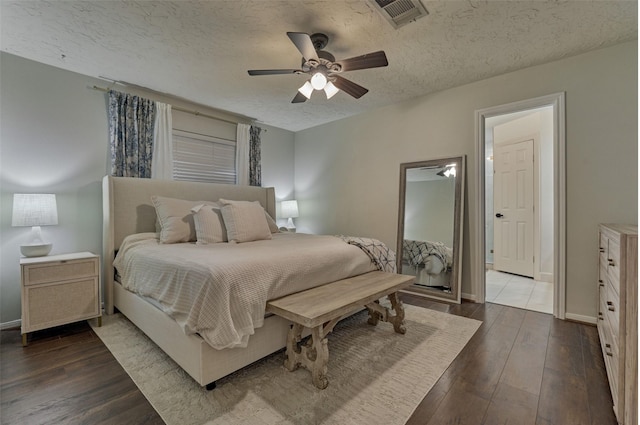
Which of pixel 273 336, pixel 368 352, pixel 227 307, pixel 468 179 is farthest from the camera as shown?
pixel 468 179

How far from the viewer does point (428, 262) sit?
11.7 ft

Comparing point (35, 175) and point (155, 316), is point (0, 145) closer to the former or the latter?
point (35, 175)

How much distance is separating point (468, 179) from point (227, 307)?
300 centimetres

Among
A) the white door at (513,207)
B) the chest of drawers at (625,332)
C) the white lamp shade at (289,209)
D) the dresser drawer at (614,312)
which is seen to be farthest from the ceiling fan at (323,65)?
the white door at (513,207)

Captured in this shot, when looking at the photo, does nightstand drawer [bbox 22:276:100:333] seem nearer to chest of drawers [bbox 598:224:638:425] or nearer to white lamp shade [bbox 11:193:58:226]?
white lamp shade [bbox 11:193:58:226]

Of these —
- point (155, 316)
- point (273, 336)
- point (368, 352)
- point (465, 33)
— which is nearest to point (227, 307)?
point (273, 336)

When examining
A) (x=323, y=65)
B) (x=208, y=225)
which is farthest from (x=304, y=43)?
(x=208, y=225)

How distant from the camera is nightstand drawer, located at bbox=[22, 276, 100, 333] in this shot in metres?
2.23

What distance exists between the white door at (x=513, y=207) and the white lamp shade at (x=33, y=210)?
5.91 meters

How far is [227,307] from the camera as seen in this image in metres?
1.59

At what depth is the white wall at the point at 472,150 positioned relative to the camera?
2.50 m

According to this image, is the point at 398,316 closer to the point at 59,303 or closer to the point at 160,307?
the point at 160,307

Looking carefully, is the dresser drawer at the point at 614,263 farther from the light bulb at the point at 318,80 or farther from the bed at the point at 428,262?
the light bulb at the point at 318,80

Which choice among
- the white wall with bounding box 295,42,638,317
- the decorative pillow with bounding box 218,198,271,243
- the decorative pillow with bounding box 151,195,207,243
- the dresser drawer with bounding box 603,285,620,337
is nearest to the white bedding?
the decorative pillow with bounding box 151,195,207,243
